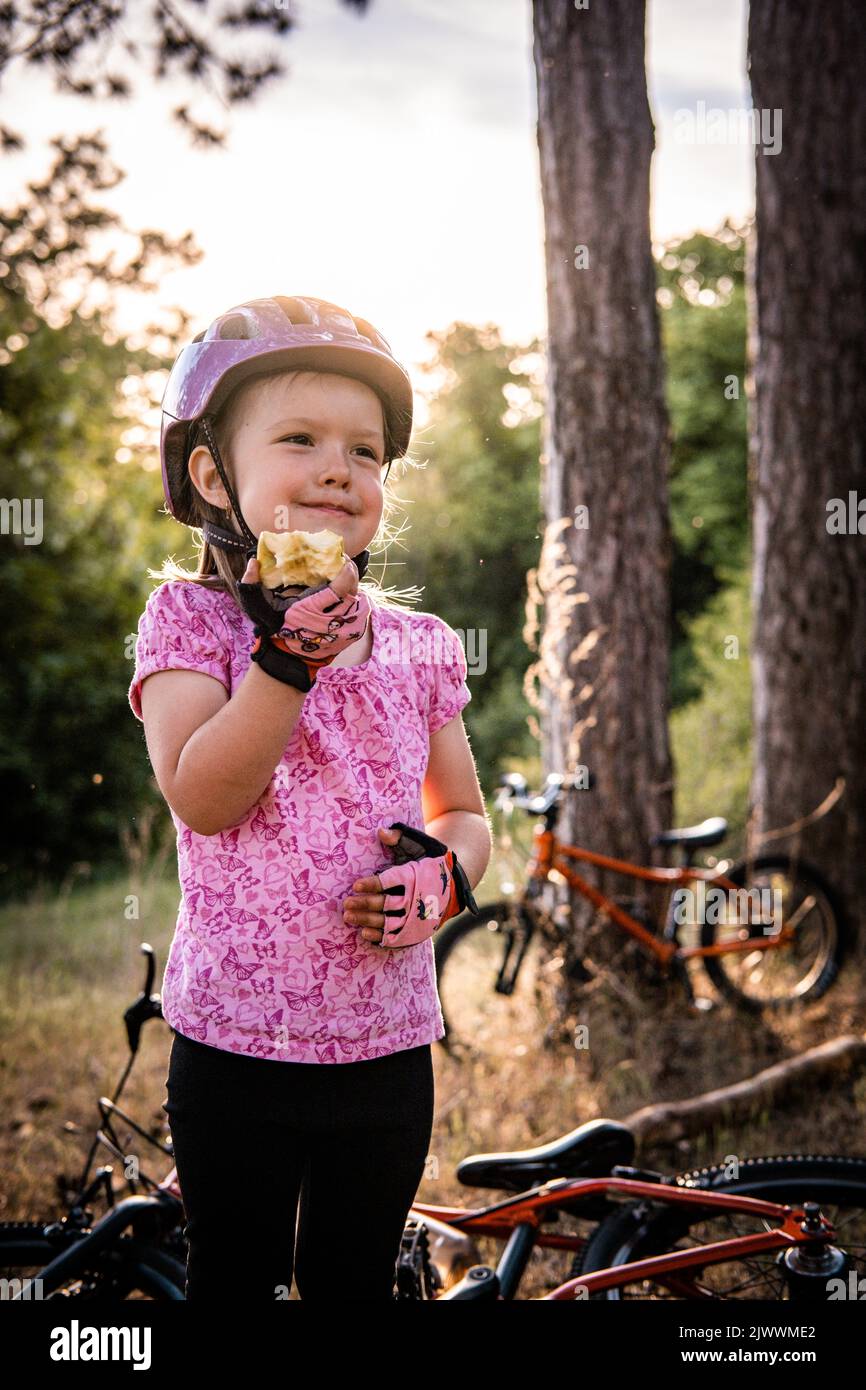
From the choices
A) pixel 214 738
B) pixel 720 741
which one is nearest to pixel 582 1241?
pixel 214 738

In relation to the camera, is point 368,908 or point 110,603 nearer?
point 368,908

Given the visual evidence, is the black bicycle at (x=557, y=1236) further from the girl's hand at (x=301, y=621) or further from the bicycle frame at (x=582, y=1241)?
the girl's hand at (x=301, y=621)

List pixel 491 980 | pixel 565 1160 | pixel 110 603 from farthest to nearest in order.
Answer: pixel 110 603 → pixel 491 980 → pixel 565 1160

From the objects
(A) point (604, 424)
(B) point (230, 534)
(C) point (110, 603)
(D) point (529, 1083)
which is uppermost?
(C) point (110, 603)

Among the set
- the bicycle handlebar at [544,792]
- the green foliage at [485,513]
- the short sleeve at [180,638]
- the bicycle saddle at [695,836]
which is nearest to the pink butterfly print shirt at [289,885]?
the short sleeve at [180,638]

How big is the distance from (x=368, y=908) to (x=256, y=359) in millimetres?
866

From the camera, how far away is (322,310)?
1.84 meters

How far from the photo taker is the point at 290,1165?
1.70m

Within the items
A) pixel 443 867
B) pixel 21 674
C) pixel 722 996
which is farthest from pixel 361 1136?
pixel 21 674

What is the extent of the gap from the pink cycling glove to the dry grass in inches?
71.8

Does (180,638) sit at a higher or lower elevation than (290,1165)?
higher
